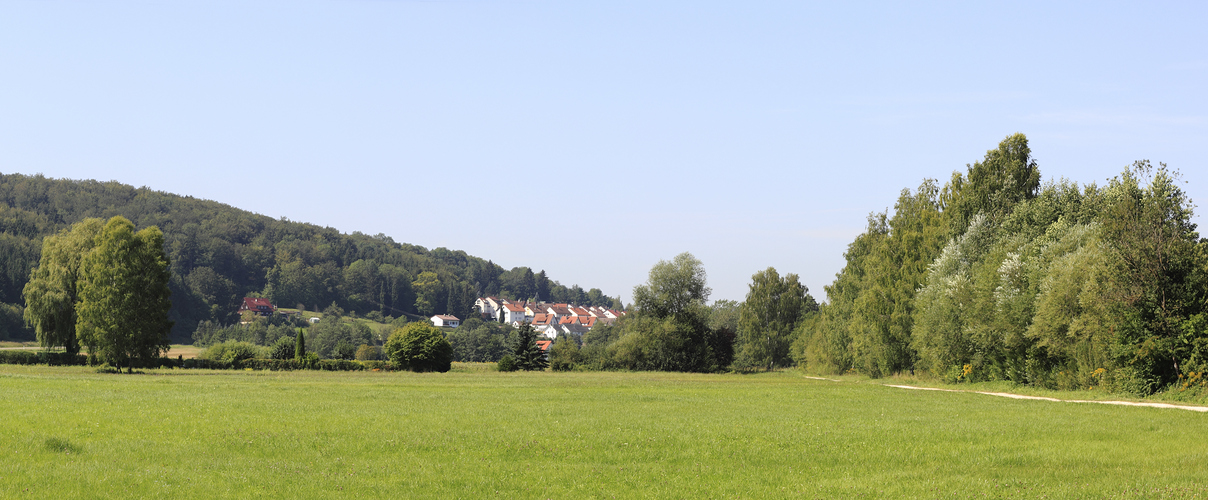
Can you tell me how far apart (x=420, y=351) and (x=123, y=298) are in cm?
2822

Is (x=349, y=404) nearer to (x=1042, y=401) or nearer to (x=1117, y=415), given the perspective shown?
(x=1117, y=415)

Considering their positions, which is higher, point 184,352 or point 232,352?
point 232,352

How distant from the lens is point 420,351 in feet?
272

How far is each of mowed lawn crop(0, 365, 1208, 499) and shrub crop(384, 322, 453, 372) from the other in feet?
169

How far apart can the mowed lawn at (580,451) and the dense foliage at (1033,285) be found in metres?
9.01

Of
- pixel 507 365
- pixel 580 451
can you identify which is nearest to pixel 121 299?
pixel 507 365

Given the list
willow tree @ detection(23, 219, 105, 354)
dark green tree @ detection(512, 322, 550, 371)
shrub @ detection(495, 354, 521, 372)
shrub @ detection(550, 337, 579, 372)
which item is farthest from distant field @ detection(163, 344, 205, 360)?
shrub @ detection(550, 337, 579, 372)

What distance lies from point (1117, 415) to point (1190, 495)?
48.7 ft

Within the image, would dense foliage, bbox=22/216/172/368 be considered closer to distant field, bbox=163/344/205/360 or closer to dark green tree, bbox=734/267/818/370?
distant field, bbox=163/344/205/360

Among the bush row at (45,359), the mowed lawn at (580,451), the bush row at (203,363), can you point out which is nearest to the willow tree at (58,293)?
the bush row at (45,359)

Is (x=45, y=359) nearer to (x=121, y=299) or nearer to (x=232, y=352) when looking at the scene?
(x=121, y=299)

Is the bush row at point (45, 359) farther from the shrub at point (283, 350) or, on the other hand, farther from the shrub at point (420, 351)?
the shrub at point (420, 351)

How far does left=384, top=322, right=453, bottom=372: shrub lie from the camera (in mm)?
82938

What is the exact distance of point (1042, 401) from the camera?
36875 millimetres
